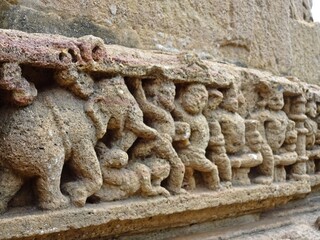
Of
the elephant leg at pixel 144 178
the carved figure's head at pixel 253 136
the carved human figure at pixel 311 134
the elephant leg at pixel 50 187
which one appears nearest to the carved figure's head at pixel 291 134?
the carved human figure at pixel 311 134

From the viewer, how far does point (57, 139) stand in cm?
196

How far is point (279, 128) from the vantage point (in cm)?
309

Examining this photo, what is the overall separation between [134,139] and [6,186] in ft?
2.15

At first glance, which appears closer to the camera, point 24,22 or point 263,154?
point 24,22

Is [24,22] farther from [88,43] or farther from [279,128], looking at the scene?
[279,128]

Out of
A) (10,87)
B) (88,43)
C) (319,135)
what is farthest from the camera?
(319,135)

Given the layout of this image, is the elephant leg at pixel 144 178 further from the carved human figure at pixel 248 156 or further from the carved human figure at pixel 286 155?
the carved human figure at pixel 286 155

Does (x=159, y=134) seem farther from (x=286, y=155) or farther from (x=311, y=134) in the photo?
(x=311, y=134)

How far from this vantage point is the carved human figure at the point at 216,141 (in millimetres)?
2633

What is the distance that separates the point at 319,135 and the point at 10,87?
2.57 meters

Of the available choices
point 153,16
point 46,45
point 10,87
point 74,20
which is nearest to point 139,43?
point 153,16

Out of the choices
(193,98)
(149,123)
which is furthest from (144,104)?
(193,98)

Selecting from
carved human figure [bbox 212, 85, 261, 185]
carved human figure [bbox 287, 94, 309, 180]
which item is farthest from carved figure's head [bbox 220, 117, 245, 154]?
carved human figure [bbox 287, 94, 309, 180]

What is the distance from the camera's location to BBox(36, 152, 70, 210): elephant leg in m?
1.92
